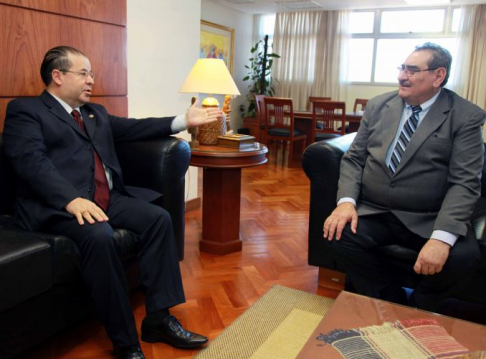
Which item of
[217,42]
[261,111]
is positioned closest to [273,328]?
[261,111]

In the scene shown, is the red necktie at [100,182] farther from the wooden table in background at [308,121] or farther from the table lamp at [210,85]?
the wooden table in background at [308,121]

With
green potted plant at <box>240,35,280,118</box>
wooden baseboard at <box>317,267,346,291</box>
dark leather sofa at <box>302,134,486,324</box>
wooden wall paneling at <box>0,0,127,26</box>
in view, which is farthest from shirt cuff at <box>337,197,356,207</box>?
green potted plant at <box>240,35,280,118</box>

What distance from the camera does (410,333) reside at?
3.87ft

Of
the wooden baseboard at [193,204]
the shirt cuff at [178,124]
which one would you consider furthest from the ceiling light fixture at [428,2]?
the shirt cuff at [178,124]

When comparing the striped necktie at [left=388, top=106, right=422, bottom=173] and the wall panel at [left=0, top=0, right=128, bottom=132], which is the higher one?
the wall panel at [left=0, top=0, right=128, bottom=132]

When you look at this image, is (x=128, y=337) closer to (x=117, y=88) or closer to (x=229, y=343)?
(x=229, y=343)

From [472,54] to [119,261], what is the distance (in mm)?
6866

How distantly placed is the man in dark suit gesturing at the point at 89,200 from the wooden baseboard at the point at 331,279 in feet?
2.72

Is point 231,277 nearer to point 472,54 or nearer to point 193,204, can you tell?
point 193,204

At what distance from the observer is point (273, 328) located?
1880 mm

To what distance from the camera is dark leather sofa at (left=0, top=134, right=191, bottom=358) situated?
55.6 inches

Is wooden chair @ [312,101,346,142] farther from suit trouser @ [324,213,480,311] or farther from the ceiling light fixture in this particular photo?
suit trouser @ [324,213,480,311]

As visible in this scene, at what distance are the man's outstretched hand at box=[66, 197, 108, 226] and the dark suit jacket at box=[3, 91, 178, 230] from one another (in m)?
0.03

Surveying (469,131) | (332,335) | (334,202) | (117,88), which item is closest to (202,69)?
(117,88)
